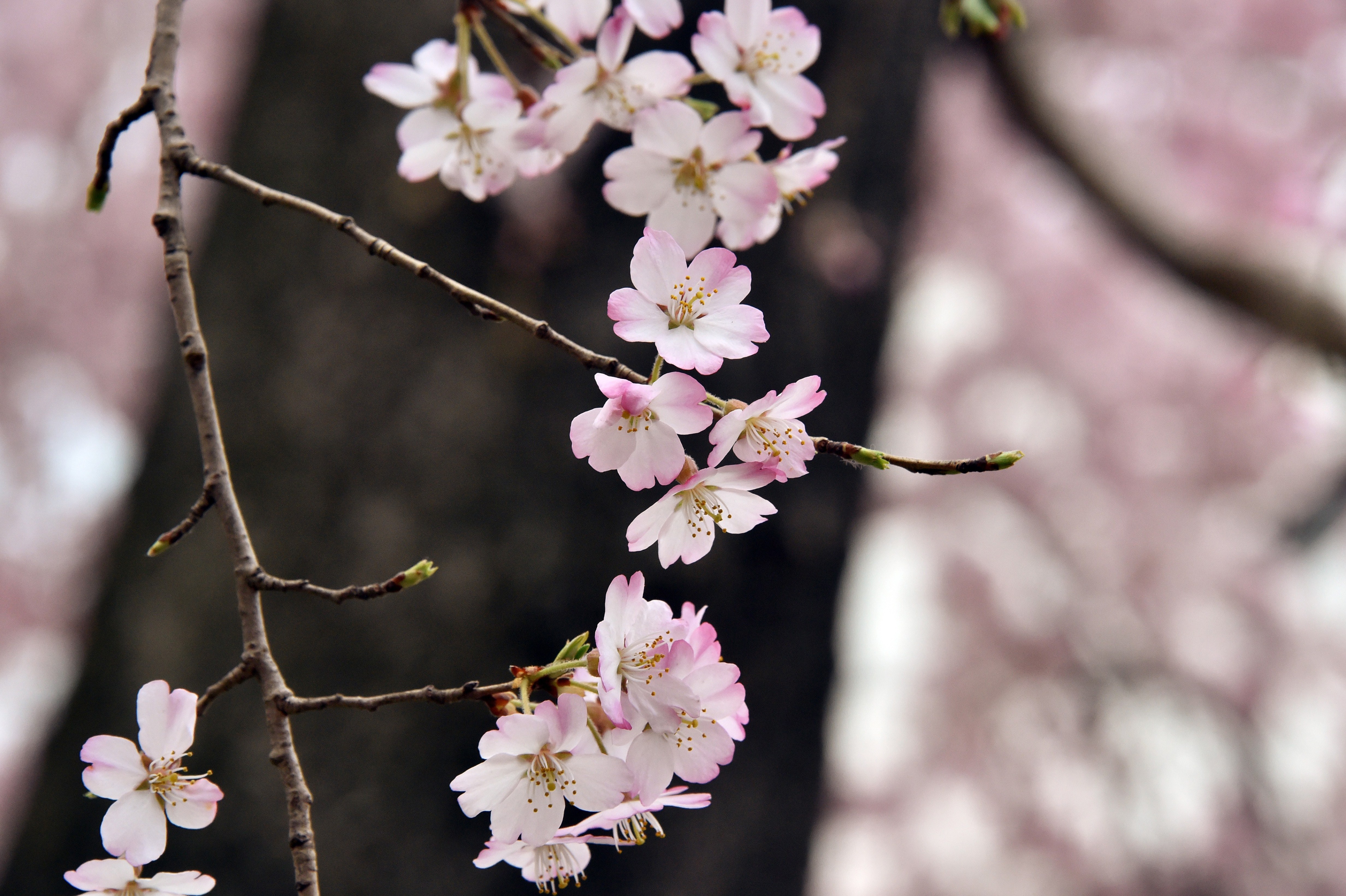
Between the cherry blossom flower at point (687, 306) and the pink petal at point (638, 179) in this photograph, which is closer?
the cherry blossom flower at point (687, 306)

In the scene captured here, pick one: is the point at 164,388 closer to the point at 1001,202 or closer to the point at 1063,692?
the point at 1063,692

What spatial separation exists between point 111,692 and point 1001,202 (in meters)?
6.85

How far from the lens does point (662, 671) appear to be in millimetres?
416

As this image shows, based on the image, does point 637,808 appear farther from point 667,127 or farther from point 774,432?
point 667,127

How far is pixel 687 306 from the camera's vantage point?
1.42ft

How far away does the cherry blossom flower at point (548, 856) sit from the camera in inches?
17.0

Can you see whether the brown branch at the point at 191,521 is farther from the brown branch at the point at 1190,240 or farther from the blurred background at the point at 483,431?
the brown branch at the point at 1190,240

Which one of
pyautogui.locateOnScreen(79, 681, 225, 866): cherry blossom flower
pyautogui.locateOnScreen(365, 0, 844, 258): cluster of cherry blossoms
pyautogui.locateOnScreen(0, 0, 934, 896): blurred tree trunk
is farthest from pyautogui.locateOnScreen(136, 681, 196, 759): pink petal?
pyautogui.locateOnScreen(0, 0, 934, 896): blurred tree trunk

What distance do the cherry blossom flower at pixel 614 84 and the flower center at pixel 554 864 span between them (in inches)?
15.4

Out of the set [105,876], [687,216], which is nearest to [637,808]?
[105,876]

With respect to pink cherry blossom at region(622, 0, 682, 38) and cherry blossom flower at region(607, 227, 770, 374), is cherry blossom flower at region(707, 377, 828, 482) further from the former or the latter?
pink cherry blossom at region(622, 0, 682, 38)

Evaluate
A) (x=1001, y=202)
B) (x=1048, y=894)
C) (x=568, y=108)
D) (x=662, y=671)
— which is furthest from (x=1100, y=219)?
(x=1048, y=894)

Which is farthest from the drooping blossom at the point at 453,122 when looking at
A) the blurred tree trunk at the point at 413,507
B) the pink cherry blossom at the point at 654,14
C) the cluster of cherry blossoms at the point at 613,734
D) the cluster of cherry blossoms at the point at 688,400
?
the blurred tree trunk at the point at 413,507

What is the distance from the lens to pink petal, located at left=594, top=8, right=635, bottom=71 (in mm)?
559
